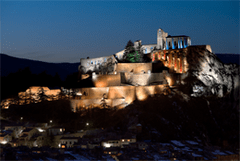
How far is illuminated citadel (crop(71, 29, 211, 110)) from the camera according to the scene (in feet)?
183

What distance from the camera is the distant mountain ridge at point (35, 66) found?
13873 cm

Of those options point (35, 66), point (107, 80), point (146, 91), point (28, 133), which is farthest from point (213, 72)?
point (35, 66)

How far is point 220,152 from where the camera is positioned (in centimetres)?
4347

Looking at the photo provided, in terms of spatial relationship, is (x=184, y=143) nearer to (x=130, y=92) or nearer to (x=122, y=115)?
(x=122, y=115)

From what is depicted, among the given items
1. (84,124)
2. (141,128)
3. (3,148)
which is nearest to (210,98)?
(141,128)

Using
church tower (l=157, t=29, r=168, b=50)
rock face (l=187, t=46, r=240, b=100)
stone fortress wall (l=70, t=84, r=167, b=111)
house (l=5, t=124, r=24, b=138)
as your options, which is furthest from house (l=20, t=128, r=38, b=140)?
church tower (l=157, t=29, r=168, b=50)

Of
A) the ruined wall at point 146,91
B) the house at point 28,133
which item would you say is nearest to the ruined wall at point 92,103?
the ruined wall at point 146,91

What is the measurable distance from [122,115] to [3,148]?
59.2 ft

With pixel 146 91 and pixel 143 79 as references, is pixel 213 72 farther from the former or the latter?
pixel 146 91

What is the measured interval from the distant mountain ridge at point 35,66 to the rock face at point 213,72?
3169 inches

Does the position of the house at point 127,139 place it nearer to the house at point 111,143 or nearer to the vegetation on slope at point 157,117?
the house at point 111,143

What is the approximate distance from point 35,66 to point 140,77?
106 metres

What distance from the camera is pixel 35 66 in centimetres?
15788

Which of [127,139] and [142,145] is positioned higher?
[127,139]
